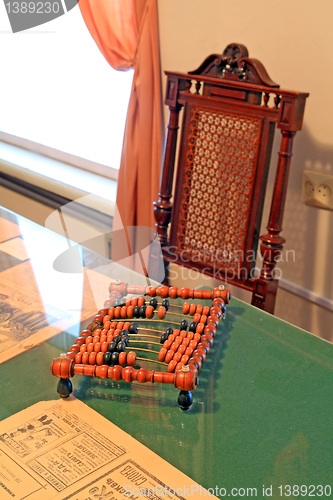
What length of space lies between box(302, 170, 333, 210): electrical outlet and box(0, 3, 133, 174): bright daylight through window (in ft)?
3.64

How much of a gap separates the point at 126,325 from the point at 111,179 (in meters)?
1.67

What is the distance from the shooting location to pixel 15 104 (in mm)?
3334

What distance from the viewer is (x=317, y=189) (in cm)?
183

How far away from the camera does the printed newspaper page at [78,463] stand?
0.83 meters

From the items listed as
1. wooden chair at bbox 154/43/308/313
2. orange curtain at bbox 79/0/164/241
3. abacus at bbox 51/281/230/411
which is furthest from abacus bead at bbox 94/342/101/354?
orange curtain at bbox 79/0/164/241

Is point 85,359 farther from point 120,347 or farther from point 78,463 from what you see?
point 78,463

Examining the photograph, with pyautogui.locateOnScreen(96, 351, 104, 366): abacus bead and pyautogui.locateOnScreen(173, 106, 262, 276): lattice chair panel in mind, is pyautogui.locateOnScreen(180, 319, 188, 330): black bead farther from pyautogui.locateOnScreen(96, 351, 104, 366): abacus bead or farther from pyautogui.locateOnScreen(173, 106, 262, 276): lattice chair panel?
pyautogui.locateOnScreen(173, 106, 262, 276): lattice chair panel

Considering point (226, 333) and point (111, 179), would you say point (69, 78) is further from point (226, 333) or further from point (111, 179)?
point (226, 333)

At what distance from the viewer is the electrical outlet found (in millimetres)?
1800

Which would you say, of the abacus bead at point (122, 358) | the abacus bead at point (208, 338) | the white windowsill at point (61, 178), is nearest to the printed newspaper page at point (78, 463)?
the abacus bead at point (122, 358)

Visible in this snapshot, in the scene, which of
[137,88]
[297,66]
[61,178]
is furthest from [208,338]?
[61,178]

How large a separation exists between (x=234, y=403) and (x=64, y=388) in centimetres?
34

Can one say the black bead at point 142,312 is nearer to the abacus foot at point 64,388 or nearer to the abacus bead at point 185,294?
the abacus bead at point 185,294

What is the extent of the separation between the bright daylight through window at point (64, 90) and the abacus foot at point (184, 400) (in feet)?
6.11
